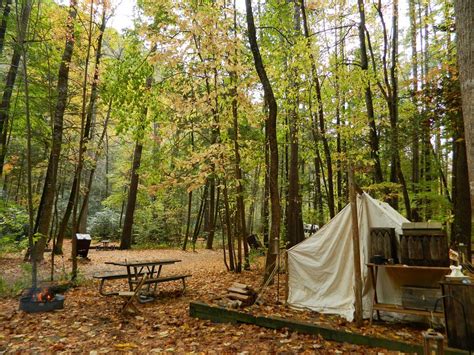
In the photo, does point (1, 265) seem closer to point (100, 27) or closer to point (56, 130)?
point (56, 130)

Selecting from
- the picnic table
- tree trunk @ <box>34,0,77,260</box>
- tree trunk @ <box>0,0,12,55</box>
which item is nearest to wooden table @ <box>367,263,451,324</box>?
the picnic table

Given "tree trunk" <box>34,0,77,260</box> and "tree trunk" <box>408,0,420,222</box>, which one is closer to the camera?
"tree trunk" <box>34,0,77,260</box>

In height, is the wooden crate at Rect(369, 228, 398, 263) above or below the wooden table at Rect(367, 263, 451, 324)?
above

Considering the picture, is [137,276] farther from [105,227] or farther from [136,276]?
[105,227]

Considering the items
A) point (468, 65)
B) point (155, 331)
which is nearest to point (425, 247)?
point (468, 65)

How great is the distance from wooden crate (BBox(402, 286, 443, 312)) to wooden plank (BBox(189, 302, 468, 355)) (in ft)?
3.70

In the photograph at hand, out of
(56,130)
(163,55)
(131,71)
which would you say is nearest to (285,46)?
(163,55)

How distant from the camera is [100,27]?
31.1 ft

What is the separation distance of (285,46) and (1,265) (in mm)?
10899

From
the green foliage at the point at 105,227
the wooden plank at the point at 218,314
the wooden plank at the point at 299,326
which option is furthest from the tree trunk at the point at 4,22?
the green foliage at the point at 105,227

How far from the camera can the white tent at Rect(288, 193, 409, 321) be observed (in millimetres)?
5730

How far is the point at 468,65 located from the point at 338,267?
155 inches

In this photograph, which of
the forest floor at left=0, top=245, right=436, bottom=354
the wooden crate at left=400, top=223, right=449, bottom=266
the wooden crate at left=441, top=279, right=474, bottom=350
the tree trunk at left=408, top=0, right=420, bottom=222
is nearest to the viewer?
the wooden crate at left=441, top=279, right=474, bottom=350

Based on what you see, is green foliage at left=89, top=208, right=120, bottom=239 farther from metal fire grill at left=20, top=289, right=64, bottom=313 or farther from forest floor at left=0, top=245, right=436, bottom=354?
metal fire grill at left=20, top=289, right=64, bottom=313
